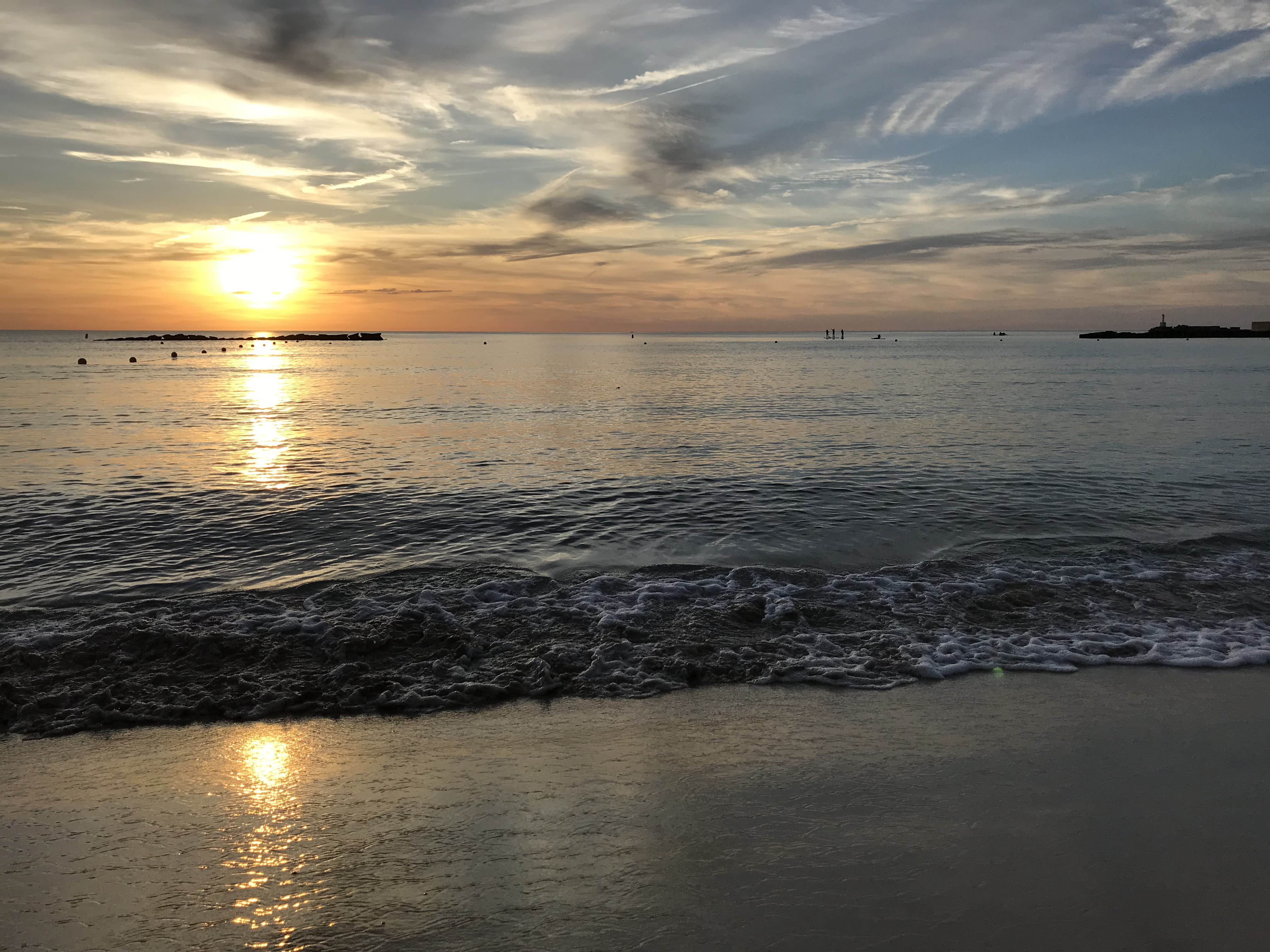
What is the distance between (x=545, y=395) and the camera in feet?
193

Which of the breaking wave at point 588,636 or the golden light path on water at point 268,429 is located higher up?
the golden light path on water at point 268,429

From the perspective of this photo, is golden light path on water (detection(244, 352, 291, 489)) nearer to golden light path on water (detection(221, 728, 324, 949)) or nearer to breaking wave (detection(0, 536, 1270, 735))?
breaking wave (detection(0, 536, 1270, 735))

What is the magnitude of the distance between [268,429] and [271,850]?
3554 cm

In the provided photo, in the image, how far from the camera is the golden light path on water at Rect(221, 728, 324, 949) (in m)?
5.55

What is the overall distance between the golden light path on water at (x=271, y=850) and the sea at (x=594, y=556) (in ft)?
4.63

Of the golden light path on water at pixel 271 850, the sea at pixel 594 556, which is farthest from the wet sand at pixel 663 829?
the sea at pixel 594 556

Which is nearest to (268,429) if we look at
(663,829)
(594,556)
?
(594,556)

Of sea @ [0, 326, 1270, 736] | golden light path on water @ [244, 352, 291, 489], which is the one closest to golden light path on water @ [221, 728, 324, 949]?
sea @ [0, 326, 1270, 736]

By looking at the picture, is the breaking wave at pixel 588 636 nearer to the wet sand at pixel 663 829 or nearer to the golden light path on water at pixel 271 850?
the wet sand at pixel 663 829

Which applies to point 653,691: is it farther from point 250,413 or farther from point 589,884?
point 250,413

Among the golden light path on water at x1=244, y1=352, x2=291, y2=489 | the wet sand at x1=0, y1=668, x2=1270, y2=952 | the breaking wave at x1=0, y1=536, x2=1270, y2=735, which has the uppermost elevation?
the golden light path on water at x1=244, y1=352, x2=291, y2=489

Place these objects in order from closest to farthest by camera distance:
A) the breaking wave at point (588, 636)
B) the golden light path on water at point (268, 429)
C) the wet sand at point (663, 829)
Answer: the wet sand at point (663, 829), the breaking wave at point (588, 636), the golden light path on water at point (268, 429)

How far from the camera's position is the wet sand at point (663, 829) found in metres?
5.48

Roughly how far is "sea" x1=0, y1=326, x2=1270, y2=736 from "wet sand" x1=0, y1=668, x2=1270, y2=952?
3.94 feet
